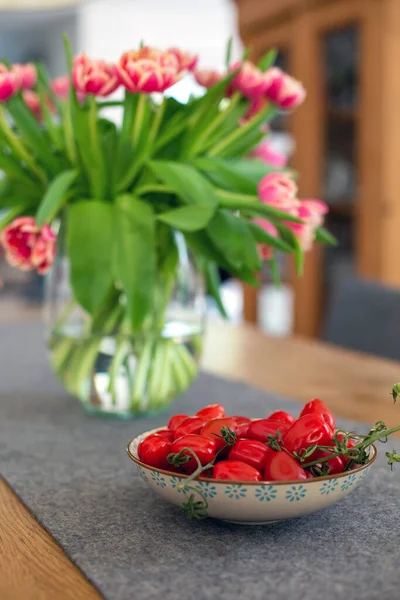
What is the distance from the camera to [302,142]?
11.5 feet

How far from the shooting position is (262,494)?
2.09ft

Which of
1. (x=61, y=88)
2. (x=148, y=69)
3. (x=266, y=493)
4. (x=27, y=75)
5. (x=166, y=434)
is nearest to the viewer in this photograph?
(x=266, y=493)

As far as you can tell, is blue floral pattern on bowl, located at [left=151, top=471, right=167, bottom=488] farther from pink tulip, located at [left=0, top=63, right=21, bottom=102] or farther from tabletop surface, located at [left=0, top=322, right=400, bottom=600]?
pink tulip, located at [left=0, top=63, right=21, bottom=102]

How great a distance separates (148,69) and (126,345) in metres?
0.36

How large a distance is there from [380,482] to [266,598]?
303 mm

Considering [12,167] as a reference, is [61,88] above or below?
above

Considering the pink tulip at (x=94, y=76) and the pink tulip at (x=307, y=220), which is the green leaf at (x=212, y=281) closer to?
the pink tulip at (x=307, y=220)

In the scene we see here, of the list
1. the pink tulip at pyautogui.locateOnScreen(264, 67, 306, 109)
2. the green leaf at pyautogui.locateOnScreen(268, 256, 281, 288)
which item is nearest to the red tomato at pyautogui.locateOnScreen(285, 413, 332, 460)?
the green leaf at pyautogui.locateOnScreen(268, 256, 281, 288)

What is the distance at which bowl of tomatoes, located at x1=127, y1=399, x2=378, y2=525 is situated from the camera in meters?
0.64

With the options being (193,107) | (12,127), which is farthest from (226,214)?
(12,127)

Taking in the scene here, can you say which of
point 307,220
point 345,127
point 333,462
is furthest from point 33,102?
point 345,127

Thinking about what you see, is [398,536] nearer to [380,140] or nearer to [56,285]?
[56,285]

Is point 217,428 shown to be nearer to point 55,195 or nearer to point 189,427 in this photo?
point 189,427

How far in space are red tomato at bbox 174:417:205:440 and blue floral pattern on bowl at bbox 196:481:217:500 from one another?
77mm
